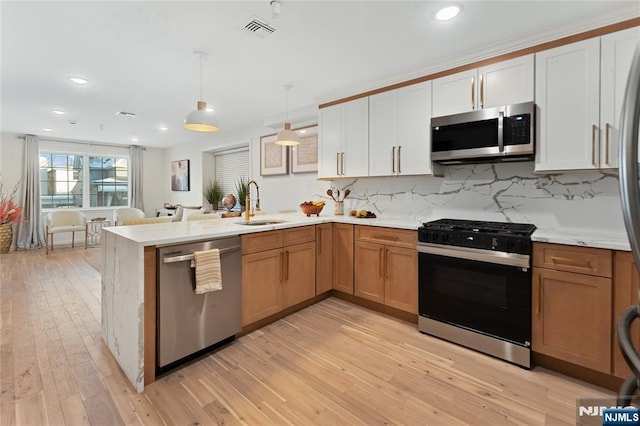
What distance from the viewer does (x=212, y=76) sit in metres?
3.17

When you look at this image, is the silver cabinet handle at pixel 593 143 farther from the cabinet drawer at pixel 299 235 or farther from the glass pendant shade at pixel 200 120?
the glass pendant shade at pixel 200 120

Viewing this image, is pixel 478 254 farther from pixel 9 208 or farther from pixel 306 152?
pixel 9 208

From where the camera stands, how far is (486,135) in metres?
2.47

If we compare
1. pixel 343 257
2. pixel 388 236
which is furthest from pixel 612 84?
pixel 343 257

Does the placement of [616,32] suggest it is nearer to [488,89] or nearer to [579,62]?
[579,62]

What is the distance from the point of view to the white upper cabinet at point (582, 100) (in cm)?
201

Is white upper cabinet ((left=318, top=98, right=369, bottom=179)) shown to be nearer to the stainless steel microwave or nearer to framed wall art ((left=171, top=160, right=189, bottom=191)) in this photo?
the stainless steel microwave

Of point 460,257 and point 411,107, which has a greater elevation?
point 411,107

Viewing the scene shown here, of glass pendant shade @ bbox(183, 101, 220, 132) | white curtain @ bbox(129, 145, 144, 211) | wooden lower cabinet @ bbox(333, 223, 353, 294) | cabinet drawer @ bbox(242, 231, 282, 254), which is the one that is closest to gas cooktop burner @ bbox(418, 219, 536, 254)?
wooden lower cabinet @ bbox(333, 223, 353, 294)

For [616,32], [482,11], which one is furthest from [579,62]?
[482,11]

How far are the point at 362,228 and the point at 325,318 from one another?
0.96 m

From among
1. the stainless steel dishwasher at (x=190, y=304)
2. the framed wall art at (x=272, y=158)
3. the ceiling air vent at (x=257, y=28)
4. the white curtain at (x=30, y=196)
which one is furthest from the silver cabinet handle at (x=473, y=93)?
the white curtain at (x=30, y=196)

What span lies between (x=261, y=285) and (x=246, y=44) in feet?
6.70

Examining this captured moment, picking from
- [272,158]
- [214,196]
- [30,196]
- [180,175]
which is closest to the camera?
[272,158]
